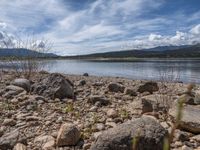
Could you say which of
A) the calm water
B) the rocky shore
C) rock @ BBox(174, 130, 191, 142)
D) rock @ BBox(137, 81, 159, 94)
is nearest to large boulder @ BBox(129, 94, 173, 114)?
the rocky shore

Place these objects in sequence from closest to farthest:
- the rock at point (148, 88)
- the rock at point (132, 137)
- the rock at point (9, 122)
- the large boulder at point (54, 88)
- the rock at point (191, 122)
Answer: the rock at point (132, 137) → the rock at point (191, 122) → the rock at point (9, 122) → the large boulder at point (54, 88) → the rock at point (148, 88)

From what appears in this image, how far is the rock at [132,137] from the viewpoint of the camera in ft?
14.2

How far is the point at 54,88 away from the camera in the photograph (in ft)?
33.0

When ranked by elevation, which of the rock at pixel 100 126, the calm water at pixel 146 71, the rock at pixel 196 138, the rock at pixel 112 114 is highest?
the rock at pixel 112 114

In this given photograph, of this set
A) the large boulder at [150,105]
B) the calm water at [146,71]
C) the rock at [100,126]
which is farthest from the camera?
the calm water at [146,71]

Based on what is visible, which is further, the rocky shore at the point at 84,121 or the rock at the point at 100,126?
the rock at the point at 100,126

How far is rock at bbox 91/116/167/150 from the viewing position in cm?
432

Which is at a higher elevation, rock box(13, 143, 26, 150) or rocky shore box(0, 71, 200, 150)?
rocky shore box(0, 71, 200, 150)

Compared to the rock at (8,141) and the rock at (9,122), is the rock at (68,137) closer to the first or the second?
the rock at (8,141)

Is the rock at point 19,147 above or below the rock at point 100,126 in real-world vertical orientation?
below

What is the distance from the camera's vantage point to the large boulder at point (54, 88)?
32.5ft

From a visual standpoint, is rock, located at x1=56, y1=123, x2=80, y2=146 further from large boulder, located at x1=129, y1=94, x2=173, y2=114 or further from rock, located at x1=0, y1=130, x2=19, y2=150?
large boulder, located at x1=129, y1=94, x2=173, y2=114

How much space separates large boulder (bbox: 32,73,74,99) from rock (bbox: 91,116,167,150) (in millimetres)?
5541

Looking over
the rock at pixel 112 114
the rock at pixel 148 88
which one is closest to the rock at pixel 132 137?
the rock at pixel 112 114
